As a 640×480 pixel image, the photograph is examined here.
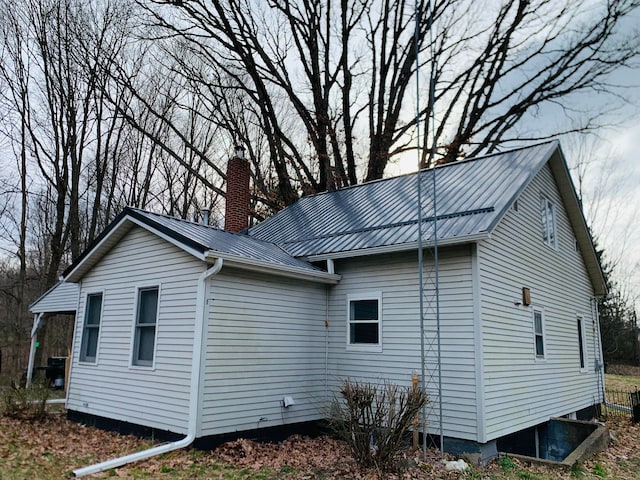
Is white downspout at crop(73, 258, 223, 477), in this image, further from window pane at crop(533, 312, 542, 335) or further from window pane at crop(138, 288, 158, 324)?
window pane at crop(533, 312, 542, 335)

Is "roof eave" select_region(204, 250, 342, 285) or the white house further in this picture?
the white house

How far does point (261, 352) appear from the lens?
8352 mm

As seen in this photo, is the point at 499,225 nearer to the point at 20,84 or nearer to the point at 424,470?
the point at 424,470

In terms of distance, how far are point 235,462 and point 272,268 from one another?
308 centimetres

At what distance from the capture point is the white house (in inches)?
304

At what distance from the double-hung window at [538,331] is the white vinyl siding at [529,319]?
7.4 inches

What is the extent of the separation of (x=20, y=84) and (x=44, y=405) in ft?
42.6

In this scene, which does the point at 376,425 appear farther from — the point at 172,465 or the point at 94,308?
the point at 94,308

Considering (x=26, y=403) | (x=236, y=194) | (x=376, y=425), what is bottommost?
(x=26, y=403)

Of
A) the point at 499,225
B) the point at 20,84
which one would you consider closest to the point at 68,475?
the point at 499,225

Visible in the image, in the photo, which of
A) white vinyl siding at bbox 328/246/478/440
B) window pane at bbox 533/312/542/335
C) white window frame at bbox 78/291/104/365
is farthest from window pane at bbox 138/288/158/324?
window pane at bbox 533/312/542/335

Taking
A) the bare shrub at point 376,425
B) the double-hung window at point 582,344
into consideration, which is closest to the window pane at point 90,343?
the bare shrub at point 376,425

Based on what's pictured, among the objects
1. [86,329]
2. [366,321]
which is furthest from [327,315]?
[86,329]

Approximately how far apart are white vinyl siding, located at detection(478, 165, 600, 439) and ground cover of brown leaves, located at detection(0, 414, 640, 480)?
1.22m
